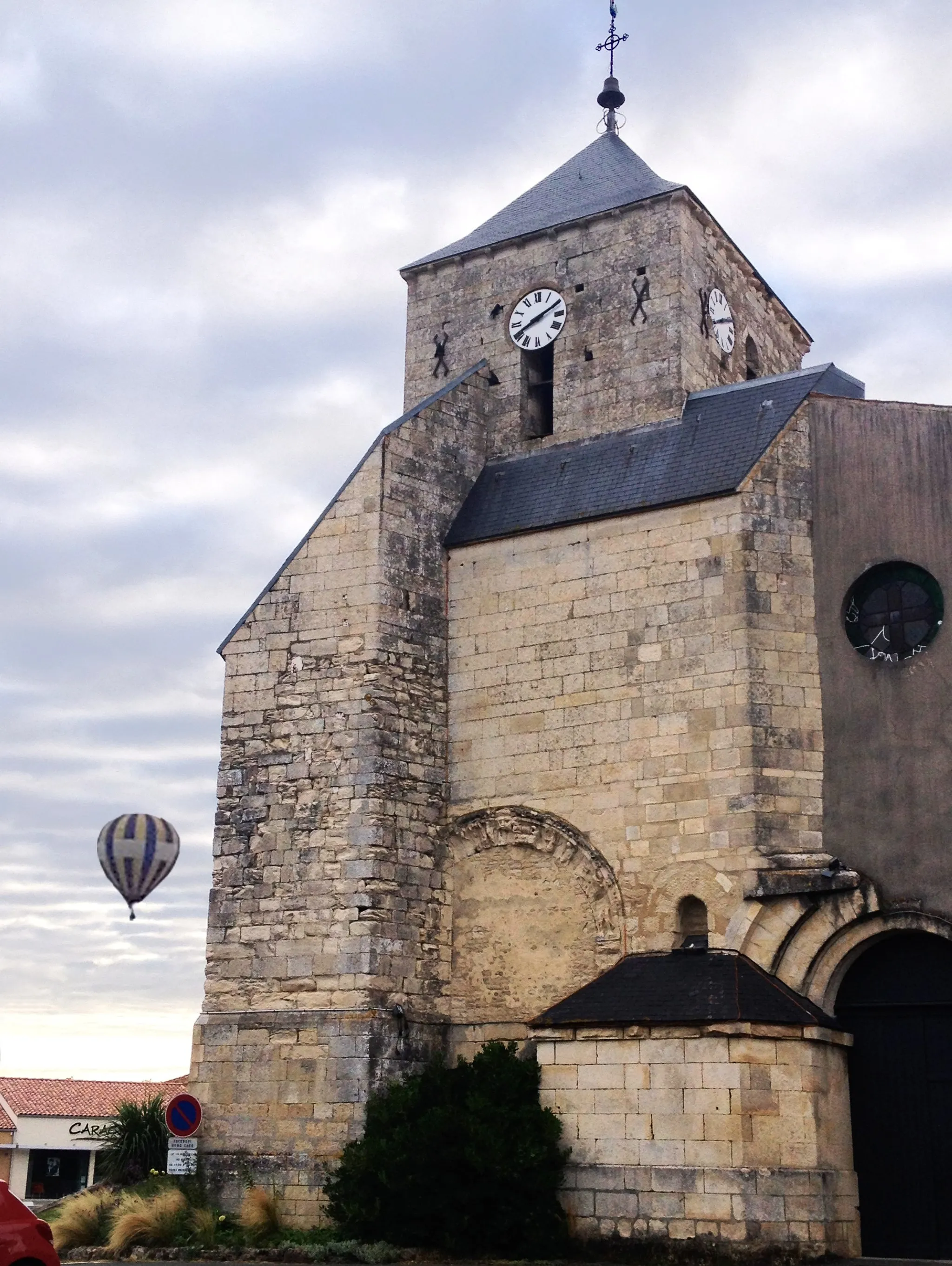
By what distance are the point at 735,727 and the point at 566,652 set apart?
213 centimetres

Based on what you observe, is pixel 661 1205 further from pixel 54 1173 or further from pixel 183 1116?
pixel 54 1173

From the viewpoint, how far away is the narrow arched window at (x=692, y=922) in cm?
1368

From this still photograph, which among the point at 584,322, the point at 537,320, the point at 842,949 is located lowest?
the point at 842,949

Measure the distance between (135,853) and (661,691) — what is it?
5.70 meters

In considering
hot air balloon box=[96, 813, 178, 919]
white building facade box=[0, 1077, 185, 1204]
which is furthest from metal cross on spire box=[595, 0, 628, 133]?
white building facade box=[0, 1077, 185, 1204]

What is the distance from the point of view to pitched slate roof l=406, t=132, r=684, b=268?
17.7 metres

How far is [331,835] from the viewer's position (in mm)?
14641

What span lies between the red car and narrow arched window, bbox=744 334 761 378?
1310 cm

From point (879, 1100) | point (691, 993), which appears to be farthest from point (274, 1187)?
point (879, 1100)

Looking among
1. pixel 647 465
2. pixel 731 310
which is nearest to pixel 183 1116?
pixel 647 465

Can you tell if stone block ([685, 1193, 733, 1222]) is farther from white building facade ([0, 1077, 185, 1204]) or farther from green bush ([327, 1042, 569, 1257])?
white building facade ([0, 1077, 185, 1204])

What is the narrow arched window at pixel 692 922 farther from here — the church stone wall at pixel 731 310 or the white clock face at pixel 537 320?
the white clock face at pixel 537 320

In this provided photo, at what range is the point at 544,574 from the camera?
15.5 metres

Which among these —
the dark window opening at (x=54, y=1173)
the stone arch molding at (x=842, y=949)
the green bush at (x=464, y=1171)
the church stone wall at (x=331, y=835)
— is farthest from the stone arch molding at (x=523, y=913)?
the dark window opening at (x=54, y=1173)
